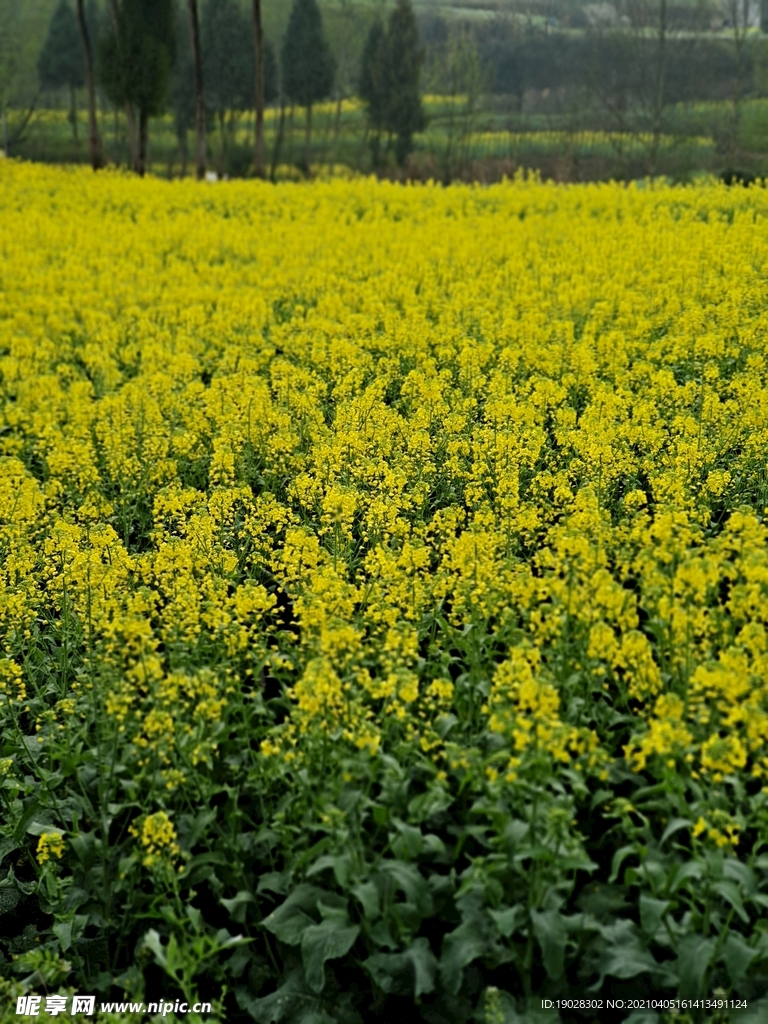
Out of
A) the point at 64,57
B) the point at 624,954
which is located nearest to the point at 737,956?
the point at 624,954

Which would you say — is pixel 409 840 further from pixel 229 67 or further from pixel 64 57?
pixel 64 57

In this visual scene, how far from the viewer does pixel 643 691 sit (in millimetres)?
4715

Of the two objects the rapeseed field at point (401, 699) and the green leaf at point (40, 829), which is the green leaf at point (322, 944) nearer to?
the rapeseed field at point (401, 699)

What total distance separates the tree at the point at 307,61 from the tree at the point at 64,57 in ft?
48.3

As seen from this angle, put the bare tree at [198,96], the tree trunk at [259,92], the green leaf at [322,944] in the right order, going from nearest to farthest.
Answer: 1. the green leaf at [322,944]
2. the tree trunk at [259,92]
3. the bare tree at [198,96]

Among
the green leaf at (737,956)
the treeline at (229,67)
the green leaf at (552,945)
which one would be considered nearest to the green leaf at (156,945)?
the green leaf at (552,945)

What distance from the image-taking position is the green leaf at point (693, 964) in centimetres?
390

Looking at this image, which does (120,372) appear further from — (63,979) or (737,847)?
(737,847)

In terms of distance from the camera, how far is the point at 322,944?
4336 mm

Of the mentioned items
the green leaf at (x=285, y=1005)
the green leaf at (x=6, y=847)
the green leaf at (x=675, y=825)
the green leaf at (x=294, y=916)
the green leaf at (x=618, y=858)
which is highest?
the green leaf at (x=675, y=825)

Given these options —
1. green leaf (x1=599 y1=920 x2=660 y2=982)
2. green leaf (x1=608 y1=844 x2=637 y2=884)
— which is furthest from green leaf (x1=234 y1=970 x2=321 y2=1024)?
green leaf (x1=608 y1=844 x2=637 y2=884)

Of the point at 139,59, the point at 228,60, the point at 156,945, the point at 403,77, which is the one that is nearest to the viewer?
the point at 156,945

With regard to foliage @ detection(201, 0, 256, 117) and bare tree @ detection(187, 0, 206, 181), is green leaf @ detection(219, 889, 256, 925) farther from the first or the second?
foliage @ detection(201, 0, 256, 117)

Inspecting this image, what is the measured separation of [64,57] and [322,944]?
67265 mm
